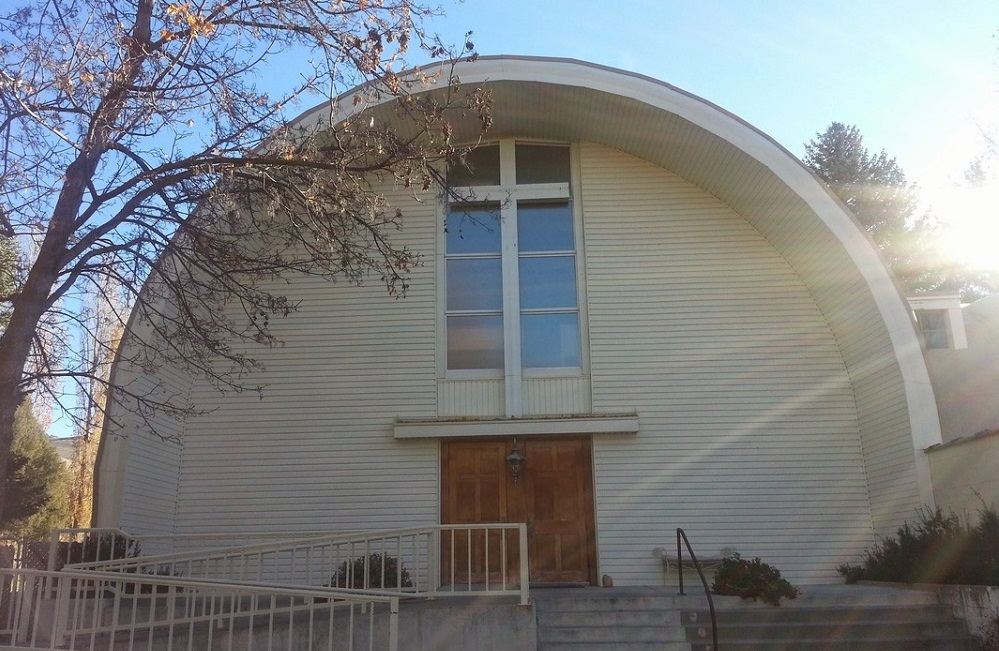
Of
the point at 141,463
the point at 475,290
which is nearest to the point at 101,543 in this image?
the point at 141,463

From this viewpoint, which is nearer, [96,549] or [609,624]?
[609,624]

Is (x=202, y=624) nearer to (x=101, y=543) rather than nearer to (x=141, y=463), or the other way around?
(x=101, y=543)

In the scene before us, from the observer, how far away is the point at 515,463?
10727 millimetres

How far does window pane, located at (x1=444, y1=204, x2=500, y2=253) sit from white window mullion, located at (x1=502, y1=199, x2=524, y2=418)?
189 millimetres

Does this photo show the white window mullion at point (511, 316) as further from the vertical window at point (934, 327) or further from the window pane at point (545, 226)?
the vertical window at point (934, 327)

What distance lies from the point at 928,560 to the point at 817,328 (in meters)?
3.59

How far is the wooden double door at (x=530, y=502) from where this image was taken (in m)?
10.6

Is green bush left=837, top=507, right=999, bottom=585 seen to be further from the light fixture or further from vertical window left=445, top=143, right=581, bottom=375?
vertical window left=445, top=143, right=581, bottom=375

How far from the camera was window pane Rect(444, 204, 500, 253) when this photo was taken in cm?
1186

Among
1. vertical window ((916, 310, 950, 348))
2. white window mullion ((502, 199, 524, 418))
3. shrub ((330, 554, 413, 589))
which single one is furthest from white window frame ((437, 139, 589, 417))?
vertical window ((916, 310, 950, 348))

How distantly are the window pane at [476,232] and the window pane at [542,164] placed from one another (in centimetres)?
70

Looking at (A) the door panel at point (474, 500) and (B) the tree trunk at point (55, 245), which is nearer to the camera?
(B) the tree trunk at point (55, 245)

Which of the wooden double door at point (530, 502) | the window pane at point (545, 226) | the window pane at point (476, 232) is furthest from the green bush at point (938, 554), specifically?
the window pane at point (476, 232)

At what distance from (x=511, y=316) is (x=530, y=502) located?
250cm
